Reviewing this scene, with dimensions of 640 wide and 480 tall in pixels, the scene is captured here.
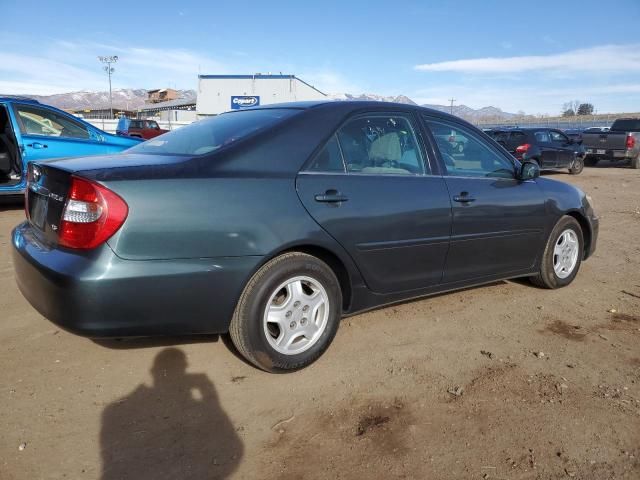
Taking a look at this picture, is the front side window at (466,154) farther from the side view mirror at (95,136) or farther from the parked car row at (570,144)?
the parked car row at (570,144)

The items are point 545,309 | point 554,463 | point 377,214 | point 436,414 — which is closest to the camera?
point 554,463

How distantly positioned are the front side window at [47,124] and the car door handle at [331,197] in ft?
19.6

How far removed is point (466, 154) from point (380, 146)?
87 cm

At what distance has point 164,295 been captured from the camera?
2.43m

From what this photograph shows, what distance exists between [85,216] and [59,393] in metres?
0.98

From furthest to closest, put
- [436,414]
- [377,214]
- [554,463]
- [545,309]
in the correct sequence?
[545,309] < [377,214] < [436,414] < [554,463]

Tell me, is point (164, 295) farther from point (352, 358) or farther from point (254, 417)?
point (352, 358)

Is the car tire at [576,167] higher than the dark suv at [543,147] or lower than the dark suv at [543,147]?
lower

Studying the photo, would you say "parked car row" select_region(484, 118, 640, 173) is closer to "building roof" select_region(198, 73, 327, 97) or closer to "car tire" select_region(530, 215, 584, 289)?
"car tire" select_region(530, 215, 584, 289)

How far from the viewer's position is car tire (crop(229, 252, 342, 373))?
269 centimetres

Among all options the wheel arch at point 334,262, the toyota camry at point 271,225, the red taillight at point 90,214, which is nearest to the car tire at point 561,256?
the toyota camry at point 271,225

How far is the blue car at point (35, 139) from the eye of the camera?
7.00 m

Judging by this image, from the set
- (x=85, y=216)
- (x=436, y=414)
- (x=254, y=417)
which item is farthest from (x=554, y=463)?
(x=85, y=216)

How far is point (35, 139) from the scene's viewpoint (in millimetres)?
7035
